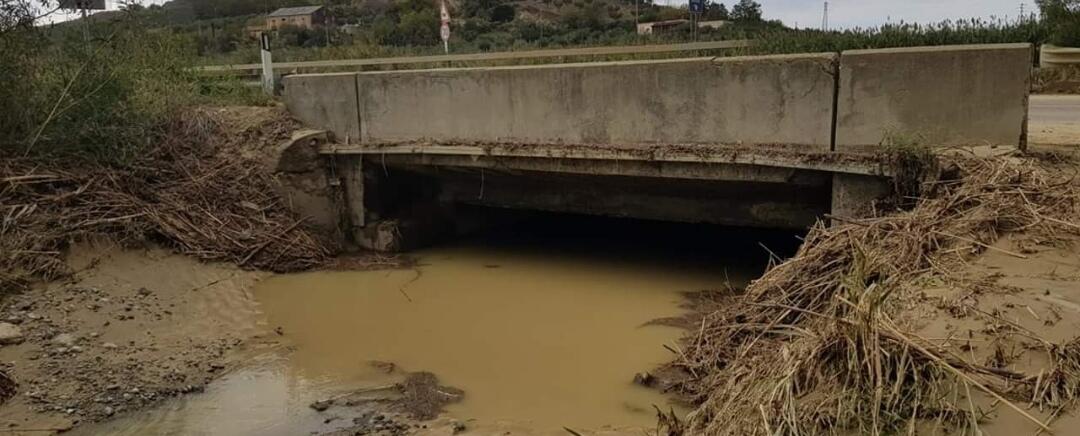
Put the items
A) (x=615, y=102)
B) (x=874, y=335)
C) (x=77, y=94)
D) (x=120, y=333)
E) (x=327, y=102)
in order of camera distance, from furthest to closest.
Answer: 1. (x=327, y=102)
2. (x=77, y=94)
3. (x=615, y=102)
4. (x=120, y=333)
5. (x=874, y=335)

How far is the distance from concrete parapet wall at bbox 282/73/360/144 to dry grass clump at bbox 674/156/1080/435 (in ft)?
18.1

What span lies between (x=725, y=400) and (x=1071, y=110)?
9821 millimetres

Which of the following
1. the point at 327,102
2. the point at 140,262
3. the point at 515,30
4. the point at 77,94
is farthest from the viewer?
the point at 515,30

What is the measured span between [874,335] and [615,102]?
A: 16.1 ft

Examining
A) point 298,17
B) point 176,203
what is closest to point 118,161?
point 176,203

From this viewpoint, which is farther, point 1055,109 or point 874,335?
point 1055,109

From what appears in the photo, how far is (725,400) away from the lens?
4.16 metres

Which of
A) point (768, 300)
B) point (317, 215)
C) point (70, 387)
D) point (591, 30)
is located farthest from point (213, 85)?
point (591, 30)

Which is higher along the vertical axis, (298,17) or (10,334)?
(298,17)

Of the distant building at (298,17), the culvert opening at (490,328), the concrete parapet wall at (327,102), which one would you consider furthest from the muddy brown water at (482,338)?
the distant building at (298,17)

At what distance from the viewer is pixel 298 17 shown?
141 feet

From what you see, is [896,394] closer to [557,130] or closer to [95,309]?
[557,130]

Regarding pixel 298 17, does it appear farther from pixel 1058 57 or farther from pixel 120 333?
pixel 120 333

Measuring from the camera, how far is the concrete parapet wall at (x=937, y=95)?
606 centimetres
